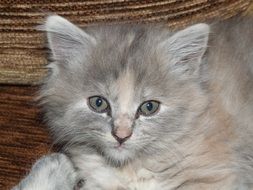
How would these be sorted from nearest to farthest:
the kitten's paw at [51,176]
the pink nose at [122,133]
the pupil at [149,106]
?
the pink nose at [122,133] → the pupil at [149,106] → the kitten's paw at [51,176]

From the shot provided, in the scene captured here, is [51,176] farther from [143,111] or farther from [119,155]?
[143,111]

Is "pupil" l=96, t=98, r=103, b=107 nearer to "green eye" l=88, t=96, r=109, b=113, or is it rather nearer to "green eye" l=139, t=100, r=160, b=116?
"green eye" l=88, t=96, r=109, b=113

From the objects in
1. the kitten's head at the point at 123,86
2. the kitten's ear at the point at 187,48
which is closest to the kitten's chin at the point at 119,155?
the kitten's head at the point at 123,86

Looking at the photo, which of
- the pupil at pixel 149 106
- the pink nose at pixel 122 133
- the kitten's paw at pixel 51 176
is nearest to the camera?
the pink nose at pixel 122 133

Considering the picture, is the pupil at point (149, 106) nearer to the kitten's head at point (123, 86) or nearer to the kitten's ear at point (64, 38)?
the kitten's head at point (123, 86)

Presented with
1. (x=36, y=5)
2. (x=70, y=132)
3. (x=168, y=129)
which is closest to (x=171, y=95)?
(x=168, y=129)

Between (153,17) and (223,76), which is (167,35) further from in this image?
(223,76)

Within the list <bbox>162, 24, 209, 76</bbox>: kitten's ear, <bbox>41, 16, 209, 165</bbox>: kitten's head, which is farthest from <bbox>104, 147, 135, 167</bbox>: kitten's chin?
<bbox>162, 24, 209, 76</bbox>: kitten's ear
